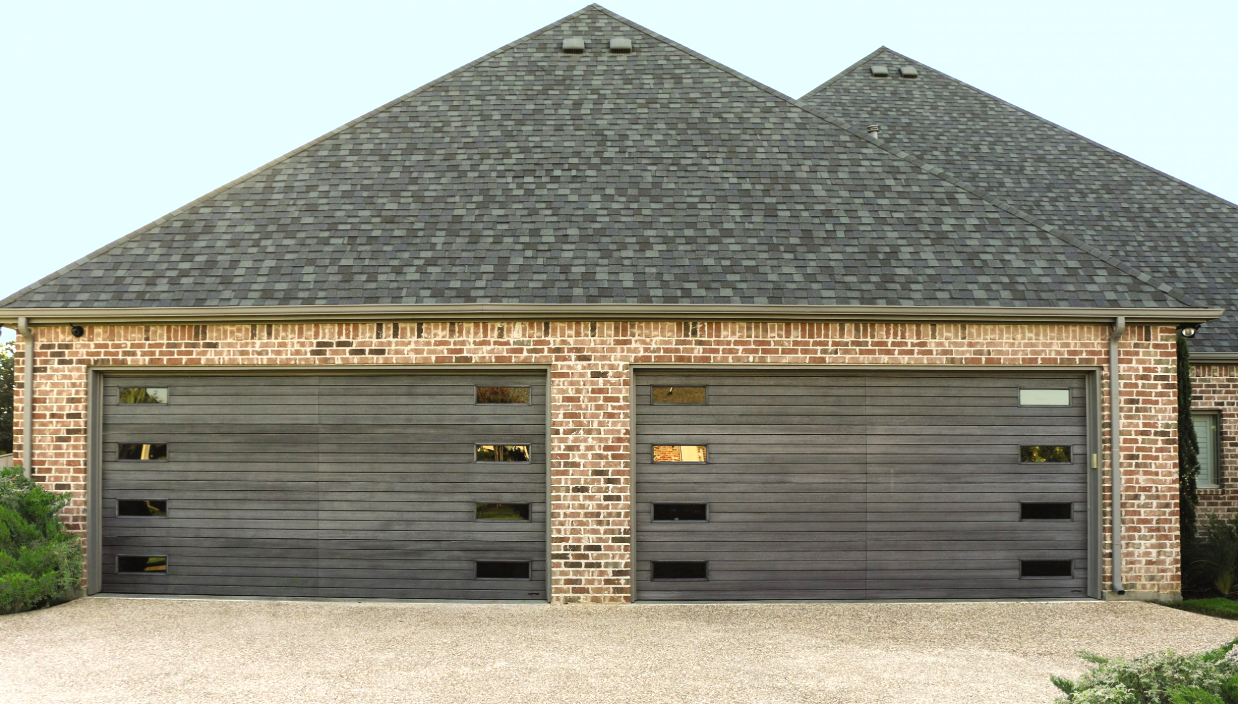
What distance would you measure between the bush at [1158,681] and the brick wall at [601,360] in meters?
4.87

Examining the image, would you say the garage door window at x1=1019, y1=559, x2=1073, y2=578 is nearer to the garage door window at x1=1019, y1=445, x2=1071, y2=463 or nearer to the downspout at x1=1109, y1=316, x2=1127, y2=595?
the downspout at x1=1109, y1=316, x2=1127, y2=595

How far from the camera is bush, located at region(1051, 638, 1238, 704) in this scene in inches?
178

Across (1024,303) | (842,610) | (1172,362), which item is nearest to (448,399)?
(842,610)

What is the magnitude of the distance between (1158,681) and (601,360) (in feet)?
18.9

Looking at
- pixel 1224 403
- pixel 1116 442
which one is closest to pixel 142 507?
pixel 1116 442

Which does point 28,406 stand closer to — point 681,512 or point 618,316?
point 618,316

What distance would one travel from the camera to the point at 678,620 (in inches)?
334

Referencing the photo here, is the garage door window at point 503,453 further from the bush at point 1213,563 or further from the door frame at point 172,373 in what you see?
the bush at point 1213,563

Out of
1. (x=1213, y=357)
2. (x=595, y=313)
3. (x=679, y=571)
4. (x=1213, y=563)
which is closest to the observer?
(x=595, y=313)

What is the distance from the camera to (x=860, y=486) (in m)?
9.55

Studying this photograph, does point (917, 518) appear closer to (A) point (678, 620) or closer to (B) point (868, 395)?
(B) point (868, 395)

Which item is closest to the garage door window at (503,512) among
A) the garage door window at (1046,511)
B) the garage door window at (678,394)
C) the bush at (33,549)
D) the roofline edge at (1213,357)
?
the garage door window at (678,394)

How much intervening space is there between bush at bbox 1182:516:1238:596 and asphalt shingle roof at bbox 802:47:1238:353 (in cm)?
296

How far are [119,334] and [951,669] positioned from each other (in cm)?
876
